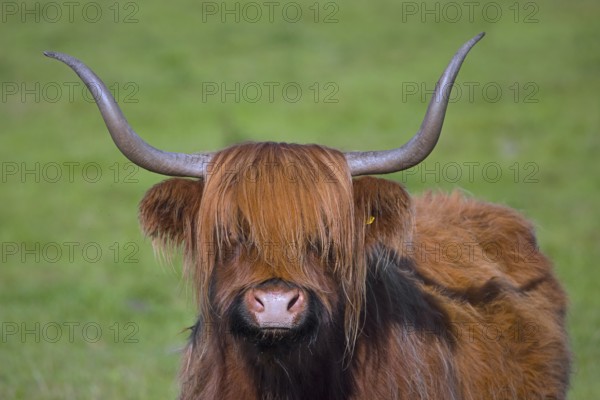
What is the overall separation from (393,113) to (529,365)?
1177cm

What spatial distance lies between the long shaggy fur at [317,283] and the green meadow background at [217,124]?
2.51 meters

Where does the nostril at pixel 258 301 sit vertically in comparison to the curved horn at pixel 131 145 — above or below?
below

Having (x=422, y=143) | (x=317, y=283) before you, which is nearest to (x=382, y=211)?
(x=422, y=143)

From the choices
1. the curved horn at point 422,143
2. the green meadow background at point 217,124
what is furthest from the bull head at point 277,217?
the green meadow background at point 217,124

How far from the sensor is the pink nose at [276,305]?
11.0ft

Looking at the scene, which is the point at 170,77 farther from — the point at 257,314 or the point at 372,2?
the point at 257,314

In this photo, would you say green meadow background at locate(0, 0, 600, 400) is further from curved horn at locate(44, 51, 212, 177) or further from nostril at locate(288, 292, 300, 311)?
nostril at locate(288, 292, 300, 311)

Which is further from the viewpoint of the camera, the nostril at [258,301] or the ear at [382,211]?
the ear at [382,211]

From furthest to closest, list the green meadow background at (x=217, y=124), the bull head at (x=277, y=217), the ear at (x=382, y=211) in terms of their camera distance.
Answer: the green meadow background at (x=217, y=124)
the ear at (x=382, y=211)
the bull head at (x=277, y=217)

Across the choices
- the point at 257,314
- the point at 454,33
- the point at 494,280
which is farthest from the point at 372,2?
the point at 257,314

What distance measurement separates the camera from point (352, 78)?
722 inches

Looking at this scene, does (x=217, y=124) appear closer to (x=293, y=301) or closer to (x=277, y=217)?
(x=277, y=217)

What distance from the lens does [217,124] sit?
53.4 feet

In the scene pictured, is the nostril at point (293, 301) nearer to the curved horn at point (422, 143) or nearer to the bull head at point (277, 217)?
the bull head at point (277, 217)
